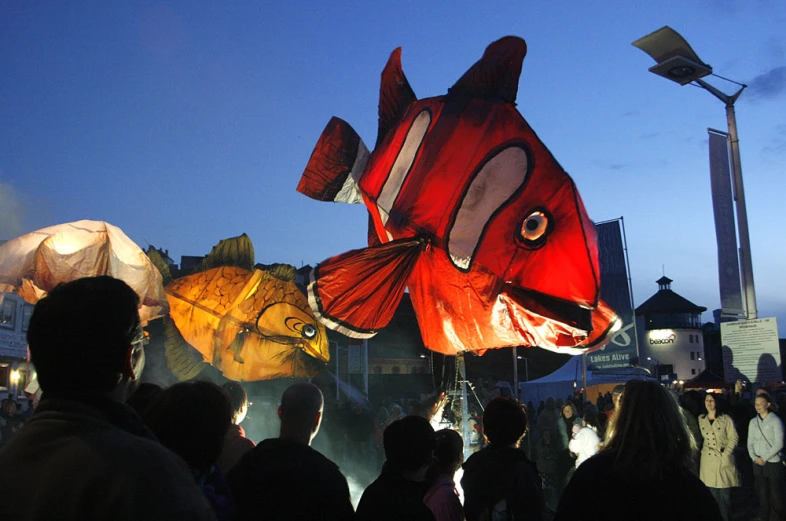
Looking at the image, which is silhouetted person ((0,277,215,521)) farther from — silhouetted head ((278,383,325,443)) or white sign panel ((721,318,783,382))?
white sign panel ((721,318,783,382))

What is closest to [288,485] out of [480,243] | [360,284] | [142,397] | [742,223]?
[142,397]

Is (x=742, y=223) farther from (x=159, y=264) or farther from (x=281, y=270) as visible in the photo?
(x=159, y=264)

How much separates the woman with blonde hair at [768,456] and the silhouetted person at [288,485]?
6863mm

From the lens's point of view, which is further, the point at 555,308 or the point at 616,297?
the point at 616,297

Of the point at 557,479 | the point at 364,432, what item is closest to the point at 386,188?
the point at 557,479

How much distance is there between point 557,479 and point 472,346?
4.94m

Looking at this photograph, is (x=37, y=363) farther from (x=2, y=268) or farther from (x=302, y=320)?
(x=302, y=320)

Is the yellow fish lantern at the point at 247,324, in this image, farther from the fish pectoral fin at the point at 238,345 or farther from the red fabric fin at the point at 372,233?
the red fabric fin at the point at 372,233

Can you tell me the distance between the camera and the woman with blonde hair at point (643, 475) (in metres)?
2.24

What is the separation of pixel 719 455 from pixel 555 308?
13.7 ft

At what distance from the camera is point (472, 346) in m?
5.67

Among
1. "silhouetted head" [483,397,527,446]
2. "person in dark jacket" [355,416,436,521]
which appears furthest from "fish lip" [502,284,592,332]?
→ "person in dark jacket" [355,416,436,521]

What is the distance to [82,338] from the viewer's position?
4.56 feet

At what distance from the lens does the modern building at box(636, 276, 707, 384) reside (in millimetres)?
58250
